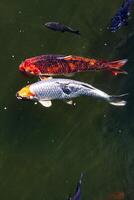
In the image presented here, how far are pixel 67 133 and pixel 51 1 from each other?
1765 millimetres

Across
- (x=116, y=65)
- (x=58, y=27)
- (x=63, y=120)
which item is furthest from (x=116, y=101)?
(x=58, y=27)

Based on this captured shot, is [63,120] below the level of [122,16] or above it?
below

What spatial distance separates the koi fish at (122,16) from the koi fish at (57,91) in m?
0.95

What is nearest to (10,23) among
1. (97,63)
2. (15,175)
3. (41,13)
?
(41,13)

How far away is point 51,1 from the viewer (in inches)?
338

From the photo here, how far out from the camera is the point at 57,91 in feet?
25.8

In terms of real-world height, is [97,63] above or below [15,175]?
above

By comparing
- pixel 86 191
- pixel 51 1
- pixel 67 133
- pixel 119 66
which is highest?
pixel 51 1

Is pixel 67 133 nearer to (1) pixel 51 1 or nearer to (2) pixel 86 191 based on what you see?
(2) pixel 86 191

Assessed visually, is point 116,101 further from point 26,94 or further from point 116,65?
point 26,94

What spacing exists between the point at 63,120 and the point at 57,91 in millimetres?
715

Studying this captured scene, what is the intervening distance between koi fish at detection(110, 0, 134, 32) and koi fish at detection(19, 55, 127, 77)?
1.61 feet

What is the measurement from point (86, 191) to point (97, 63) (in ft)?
5.56

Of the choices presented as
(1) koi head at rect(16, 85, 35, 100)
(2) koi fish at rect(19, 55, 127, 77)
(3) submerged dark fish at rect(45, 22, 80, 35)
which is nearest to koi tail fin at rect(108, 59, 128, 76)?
(2) koi fish at rect(19, 55, 127, 77)
